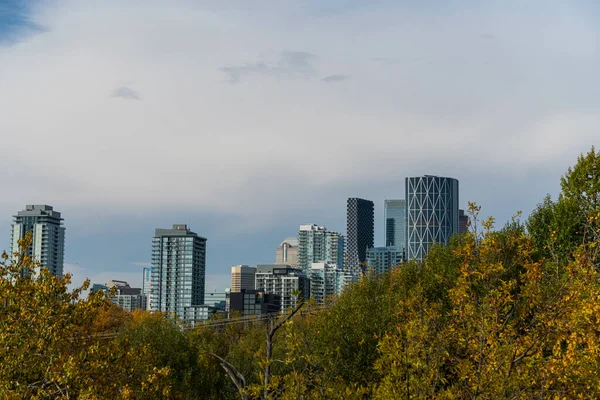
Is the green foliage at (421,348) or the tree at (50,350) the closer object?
the green foliage at (421,348)

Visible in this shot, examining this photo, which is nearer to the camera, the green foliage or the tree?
the green foliage

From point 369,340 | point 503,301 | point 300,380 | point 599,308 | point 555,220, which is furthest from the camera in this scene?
point 555,220

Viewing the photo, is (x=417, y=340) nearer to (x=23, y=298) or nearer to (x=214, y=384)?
(x=23, y=298)

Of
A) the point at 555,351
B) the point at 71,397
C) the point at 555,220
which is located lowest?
the point at 71,397

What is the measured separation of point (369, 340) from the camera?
43.0 meters

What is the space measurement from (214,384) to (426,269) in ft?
60.7

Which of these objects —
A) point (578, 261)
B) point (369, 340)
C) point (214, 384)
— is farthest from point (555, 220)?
point (578, 261)

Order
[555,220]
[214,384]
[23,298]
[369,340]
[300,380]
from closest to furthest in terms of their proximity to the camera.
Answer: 1. [300,380]
2. [23,298]
3. [369,340]
4. [555,220]
5. [214,384]

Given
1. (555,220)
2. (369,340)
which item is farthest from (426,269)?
(369,340)

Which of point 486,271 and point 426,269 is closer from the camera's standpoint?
point 486,271

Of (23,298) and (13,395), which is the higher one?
(23,298)

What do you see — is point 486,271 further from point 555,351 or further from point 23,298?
point 23,298

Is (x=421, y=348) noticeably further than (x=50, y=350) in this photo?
No

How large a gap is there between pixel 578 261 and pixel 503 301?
6.48 ft
